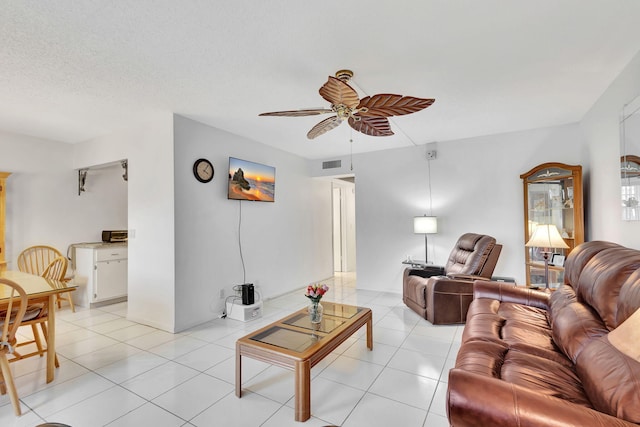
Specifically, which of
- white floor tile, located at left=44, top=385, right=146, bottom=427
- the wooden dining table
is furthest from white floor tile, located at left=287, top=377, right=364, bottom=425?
the wooden dining table

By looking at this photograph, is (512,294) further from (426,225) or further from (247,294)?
(247,294)

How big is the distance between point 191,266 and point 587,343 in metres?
3.43

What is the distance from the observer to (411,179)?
4.80m

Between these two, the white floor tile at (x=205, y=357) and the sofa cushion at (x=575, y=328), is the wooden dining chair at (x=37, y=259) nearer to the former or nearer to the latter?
the white floor tile at (x=205, y=357)

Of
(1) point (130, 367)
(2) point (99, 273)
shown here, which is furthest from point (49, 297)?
(2) point (99, 273)

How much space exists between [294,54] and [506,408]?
227cm

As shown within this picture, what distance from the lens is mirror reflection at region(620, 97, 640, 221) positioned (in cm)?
214

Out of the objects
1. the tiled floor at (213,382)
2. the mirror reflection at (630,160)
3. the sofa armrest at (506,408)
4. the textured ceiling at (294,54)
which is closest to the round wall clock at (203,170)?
the textured ceiling at (294,54)

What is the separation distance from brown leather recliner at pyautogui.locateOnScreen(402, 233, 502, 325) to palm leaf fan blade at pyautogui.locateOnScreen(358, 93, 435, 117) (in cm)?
208

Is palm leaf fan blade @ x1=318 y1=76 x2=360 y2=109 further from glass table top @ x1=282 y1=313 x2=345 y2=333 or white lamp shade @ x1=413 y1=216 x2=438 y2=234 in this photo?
white lamp shade @ x1=413 y1=216 x2=438 y2=234

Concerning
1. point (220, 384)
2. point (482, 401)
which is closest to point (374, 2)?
point (482, 401)

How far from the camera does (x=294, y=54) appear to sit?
214 centimetres

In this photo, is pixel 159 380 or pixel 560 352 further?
pixel 159 380

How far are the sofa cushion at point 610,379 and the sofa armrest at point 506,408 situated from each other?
10 centimetres
